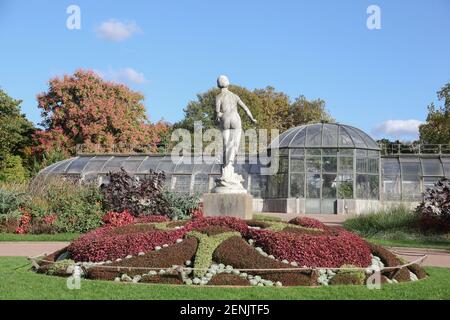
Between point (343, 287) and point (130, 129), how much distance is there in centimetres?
3407

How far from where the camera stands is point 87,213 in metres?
18.8

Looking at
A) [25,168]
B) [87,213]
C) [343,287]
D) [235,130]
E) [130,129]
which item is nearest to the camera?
[343,287]

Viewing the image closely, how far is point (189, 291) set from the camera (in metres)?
7.80

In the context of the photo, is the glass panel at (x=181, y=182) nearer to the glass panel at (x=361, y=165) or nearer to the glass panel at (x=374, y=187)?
the glass panel at (x=361, y=165)

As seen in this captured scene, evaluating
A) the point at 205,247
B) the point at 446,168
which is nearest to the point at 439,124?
the point at 446,168

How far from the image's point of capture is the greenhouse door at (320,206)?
97.7ft

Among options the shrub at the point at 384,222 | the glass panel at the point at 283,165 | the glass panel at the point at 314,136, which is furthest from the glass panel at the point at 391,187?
the shrub at the point at 384,222

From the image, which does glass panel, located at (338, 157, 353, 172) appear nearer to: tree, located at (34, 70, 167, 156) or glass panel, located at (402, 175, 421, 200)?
glass panel, located at (402, 175, 421, 200)

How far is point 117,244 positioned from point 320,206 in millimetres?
21125

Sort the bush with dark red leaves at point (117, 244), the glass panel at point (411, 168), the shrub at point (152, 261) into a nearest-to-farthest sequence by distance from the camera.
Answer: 1. the shrub at point (152, 261)
2. the bush with dark red leaves at point (117, 244)
3. the glass panel at point (411, 168)

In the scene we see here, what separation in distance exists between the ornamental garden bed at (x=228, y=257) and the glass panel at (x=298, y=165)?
1959 cm

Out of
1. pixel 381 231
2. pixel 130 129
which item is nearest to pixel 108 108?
pixel 130 129

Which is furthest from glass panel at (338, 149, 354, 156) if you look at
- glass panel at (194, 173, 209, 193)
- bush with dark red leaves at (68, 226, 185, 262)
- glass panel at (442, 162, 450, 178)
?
bush with dark red leaves at (68, 226, 185, 262)
